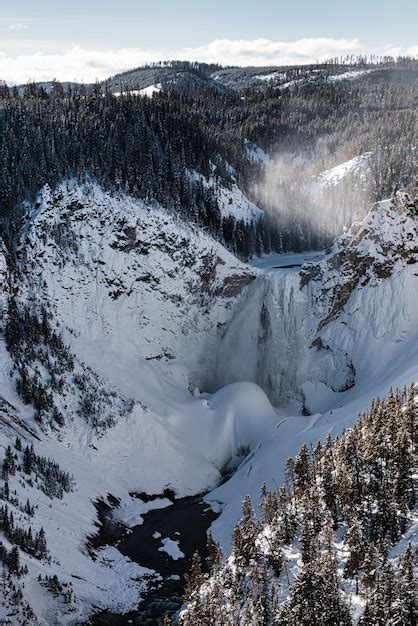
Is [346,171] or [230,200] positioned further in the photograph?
[346,171]

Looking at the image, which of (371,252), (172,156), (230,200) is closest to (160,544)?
→ (371,252)

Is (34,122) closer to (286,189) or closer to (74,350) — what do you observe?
(74,350)

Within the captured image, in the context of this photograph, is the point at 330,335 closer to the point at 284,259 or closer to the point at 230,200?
the point at 284,259

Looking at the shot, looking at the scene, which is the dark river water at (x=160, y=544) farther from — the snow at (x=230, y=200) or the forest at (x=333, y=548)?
the snow at (x=230, y=200)

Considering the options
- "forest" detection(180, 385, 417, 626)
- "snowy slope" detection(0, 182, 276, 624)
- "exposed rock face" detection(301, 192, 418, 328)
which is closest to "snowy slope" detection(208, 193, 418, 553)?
"exposed rock face" detection(301, 192, 418, 328)

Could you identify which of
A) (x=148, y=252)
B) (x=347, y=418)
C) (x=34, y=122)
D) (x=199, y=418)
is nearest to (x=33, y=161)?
(x=34, y=122)

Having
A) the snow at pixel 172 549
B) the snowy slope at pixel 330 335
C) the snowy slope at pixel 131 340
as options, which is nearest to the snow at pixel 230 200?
the snowy slope at pixel 131 340

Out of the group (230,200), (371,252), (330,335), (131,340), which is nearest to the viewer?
(371,252)
